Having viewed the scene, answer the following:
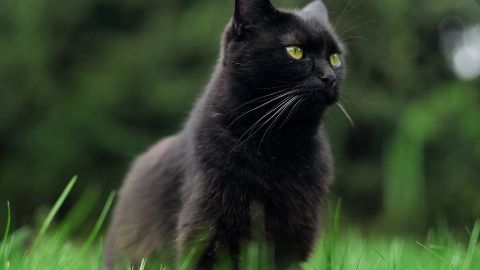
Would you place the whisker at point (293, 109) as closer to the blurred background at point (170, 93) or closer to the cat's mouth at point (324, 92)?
the cat's mouth at point (324, 92)

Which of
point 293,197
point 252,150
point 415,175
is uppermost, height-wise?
point 252,150

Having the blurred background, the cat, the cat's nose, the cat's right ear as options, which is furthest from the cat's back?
the blurred background

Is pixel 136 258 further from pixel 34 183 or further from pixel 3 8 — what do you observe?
pixel 3 8

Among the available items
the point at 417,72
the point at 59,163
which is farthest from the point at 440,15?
the point at 59,163

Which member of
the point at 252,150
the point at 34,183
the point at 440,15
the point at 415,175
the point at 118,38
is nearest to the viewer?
the point at 252,150

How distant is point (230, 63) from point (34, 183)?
559 cm

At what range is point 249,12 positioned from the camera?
2.77 meters

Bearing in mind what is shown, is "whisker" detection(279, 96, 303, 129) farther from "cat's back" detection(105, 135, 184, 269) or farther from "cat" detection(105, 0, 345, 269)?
"cat's back" detection(105, 135, 184, 269)

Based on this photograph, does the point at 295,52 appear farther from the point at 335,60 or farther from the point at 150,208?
the point at 150,208

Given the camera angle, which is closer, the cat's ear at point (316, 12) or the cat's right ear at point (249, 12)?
the cat's right ear at point (249, 12)

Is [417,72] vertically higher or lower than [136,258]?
lower

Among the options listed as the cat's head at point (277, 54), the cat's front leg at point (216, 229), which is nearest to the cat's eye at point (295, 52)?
the cat's head at point (277, 54)

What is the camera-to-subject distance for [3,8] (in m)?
8.02

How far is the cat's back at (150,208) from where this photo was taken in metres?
2.94
